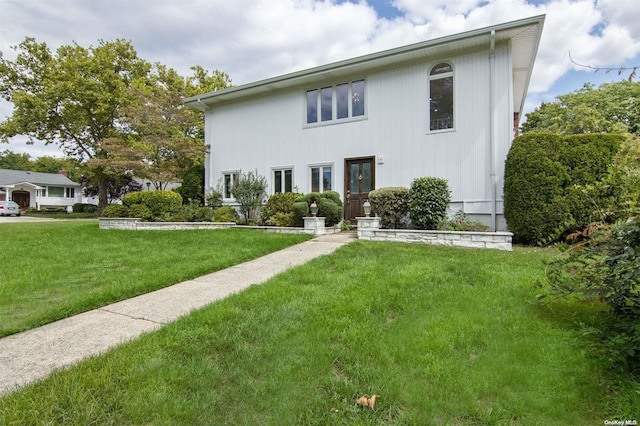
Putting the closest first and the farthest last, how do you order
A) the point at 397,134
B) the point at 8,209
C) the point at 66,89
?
the point at 397,134, the point at 66,89, the point at 8,209

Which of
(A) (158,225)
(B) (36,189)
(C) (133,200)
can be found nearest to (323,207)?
(A) (158,225)

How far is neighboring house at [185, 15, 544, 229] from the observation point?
884cm

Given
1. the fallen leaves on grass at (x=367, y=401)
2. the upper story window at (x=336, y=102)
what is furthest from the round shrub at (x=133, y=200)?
the fallen leaves on grass at (x=367, y=401)

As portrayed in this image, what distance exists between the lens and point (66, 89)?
834 inches

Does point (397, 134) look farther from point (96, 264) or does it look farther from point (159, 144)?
point (159, 144)

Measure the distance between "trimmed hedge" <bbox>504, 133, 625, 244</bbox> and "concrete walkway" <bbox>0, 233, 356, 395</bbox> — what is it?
18.4ft

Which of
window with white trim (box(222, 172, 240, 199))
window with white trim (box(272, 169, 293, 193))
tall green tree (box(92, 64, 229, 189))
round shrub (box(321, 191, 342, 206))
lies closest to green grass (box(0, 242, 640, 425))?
round shrub (box(321, 191, 342, 206))

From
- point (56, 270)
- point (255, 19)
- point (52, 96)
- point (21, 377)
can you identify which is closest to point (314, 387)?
point (21, 377)

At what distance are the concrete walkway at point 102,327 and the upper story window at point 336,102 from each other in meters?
7.52

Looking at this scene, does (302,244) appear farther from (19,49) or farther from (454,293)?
(19,49)

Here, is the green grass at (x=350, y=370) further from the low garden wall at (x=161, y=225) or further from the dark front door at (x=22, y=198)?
the dark front door at (x=22, y=198)

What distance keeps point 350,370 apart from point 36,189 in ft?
151

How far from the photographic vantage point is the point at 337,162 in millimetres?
11219

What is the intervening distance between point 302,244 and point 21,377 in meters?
5.83
